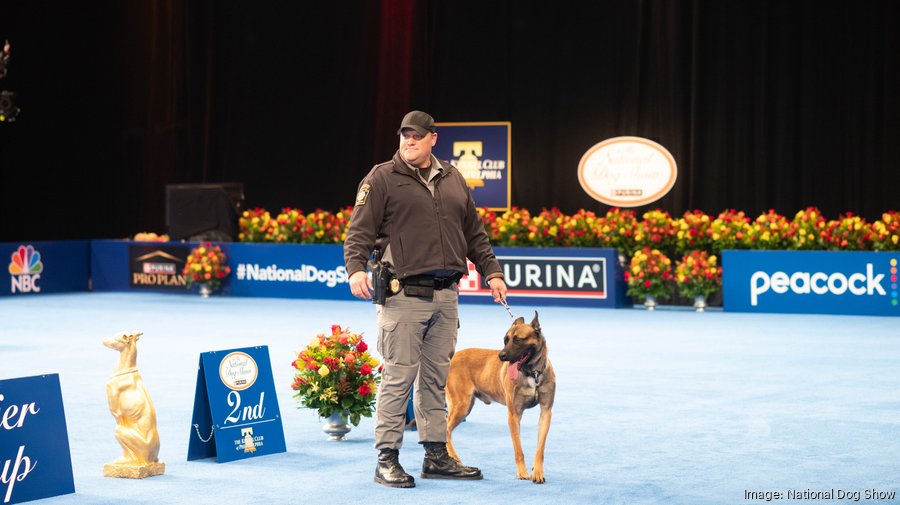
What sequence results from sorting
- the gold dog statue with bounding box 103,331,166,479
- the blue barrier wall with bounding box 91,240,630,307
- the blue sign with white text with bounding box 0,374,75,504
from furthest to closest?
1. the blue barrier wall with bounding box 91,240,630,307
2. the gold dog statue with bounding box 103,331,166,479
3. the blue sign with white text with bounding box 0,374,75,504

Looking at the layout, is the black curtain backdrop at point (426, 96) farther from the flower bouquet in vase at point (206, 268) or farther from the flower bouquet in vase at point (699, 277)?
the flower bouquet in vase at point (206, 268)

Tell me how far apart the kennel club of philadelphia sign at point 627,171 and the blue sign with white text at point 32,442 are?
1427 cm

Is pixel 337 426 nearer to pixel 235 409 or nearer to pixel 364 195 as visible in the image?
pixel 235 409

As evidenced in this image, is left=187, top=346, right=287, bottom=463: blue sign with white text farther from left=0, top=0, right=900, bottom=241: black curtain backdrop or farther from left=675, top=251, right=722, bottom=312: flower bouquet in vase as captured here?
left=0, top=0, right=900, bottom=241: black curtain backdrop

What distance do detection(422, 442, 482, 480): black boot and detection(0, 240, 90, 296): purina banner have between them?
48.6 ft

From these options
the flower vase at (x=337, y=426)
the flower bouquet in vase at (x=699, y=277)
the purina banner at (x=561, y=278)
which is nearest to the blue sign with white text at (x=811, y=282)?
the flower bouquet in vase at (x=699, y=277)

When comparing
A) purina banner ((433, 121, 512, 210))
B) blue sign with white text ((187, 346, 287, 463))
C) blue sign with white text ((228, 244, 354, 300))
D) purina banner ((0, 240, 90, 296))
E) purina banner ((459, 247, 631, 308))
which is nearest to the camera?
blue sign with white text ((187, 346, 287, 463))

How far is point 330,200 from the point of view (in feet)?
74.6

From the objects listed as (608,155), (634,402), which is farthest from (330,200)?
(634,402)

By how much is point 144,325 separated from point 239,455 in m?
8.41

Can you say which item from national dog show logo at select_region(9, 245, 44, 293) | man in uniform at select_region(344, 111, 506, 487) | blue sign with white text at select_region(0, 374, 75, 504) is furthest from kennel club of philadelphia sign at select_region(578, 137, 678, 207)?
blue sign with white text at select_region(0, 374, 75, 504)

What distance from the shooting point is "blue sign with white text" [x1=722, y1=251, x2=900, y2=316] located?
15.4 m

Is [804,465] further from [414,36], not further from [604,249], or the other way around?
[414,36]

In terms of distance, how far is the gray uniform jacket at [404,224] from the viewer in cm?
636
